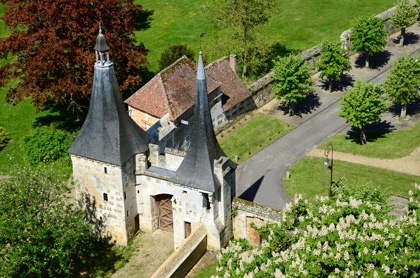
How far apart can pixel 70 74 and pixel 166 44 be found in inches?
1016

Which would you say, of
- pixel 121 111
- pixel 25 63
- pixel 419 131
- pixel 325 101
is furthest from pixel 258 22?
pixel 121 111

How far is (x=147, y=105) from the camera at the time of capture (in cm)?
5738

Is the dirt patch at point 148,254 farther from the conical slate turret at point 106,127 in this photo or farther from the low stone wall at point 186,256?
the conical slate turret at point 106,127

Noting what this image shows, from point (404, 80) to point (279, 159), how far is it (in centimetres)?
1620

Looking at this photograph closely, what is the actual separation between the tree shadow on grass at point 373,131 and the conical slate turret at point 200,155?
23940 mm

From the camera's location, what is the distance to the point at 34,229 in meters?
38.6

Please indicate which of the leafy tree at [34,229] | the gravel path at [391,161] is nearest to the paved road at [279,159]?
the gravel path at [391,161]

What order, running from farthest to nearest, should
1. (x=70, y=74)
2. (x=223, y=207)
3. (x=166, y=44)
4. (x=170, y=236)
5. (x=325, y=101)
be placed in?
(x=166, y=44)
(x=325, y=101)
(x=70, y=74)
(x=170, y=236)
(x=223, y=207)

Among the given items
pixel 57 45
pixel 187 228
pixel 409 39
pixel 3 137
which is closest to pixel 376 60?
pixel 409 39

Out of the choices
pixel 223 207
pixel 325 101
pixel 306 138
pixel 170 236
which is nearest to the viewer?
pixel 223 207

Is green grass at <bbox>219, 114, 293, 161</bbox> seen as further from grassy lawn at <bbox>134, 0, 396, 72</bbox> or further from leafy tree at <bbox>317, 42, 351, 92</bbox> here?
grassy lawn at <bbox>134, 0, 396, 72</bbox>

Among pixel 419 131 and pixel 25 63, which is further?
pixel 419 131

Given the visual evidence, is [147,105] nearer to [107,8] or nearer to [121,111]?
[107,8]

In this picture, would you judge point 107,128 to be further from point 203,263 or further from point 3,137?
point 3,137
